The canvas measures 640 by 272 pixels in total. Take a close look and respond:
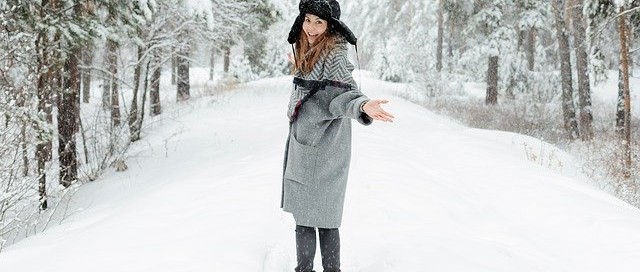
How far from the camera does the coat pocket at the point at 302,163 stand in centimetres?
285

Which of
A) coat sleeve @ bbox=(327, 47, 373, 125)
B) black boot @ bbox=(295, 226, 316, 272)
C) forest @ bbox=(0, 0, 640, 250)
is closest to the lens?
coat sleeve @ bbox=(327, 47, 373, 125)

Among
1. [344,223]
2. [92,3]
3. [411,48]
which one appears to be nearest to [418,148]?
[344,223]

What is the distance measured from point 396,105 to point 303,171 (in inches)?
502

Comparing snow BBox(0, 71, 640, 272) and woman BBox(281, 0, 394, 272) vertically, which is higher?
woman BBox(281, 0, 394, 272)

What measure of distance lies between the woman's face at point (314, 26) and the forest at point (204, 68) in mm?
3790

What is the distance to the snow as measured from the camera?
136 inches

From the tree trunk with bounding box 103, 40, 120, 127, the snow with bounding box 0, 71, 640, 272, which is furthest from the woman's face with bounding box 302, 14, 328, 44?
the tree trunk with bounding box 103, 40, 120, 127

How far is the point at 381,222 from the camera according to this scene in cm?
421

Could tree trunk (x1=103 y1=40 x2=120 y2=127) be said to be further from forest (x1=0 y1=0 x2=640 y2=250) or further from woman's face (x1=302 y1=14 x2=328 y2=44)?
woman's face (x1=302 y1=14 x2=328 y2=44)

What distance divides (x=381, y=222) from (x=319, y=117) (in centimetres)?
170

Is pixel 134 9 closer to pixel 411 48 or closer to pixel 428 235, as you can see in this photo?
pixel 428 235

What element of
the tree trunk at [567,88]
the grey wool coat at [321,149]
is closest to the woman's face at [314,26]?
the grey wool coat at [321,149]

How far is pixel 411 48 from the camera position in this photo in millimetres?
32188

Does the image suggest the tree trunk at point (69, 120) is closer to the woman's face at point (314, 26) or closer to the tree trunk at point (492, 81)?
the woman's face at point (314, 26)
